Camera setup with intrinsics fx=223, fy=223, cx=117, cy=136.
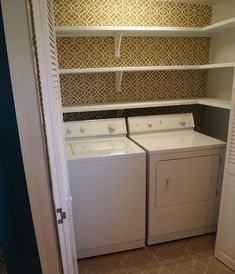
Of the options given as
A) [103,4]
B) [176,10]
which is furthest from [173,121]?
[103,4]

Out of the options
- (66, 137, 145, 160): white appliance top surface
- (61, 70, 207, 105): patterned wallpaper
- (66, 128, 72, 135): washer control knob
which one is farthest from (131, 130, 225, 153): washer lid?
(66, 128, 72, 135): washer control knob

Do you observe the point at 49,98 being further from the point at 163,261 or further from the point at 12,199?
the point at 163,261

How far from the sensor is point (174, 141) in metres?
2.12

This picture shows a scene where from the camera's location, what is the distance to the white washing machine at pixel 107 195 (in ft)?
5.91

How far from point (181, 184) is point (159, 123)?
0.72 m

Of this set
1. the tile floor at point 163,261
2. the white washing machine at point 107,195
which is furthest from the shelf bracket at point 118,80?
the tile floor at point 163,261

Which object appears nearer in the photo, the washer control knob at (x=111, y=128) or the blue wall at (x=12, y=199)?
the blue wall at (x=12, y=199)

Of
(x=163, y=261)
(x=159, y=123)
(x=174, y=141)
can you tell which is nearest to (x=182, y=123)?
(x=159, y=123)

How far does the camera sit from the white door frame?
34.4 inches

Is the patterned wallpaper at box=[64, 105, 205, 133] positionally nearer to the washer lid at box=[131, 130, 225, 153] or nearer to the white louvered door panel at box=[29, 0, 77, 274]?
the washer lid at box=[131, 130, 225, 153]

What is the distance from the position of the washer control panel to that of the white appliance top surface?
0.06 metres

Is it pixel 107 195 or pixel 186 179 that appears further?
pixel 186 179

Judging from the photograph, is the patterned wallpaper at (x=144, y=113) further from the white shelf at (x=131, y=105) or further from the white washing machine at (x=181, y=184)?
the white washing machine at (x=181, y=184)

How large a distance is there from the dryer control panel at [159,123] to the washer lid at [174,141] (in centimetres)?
6
